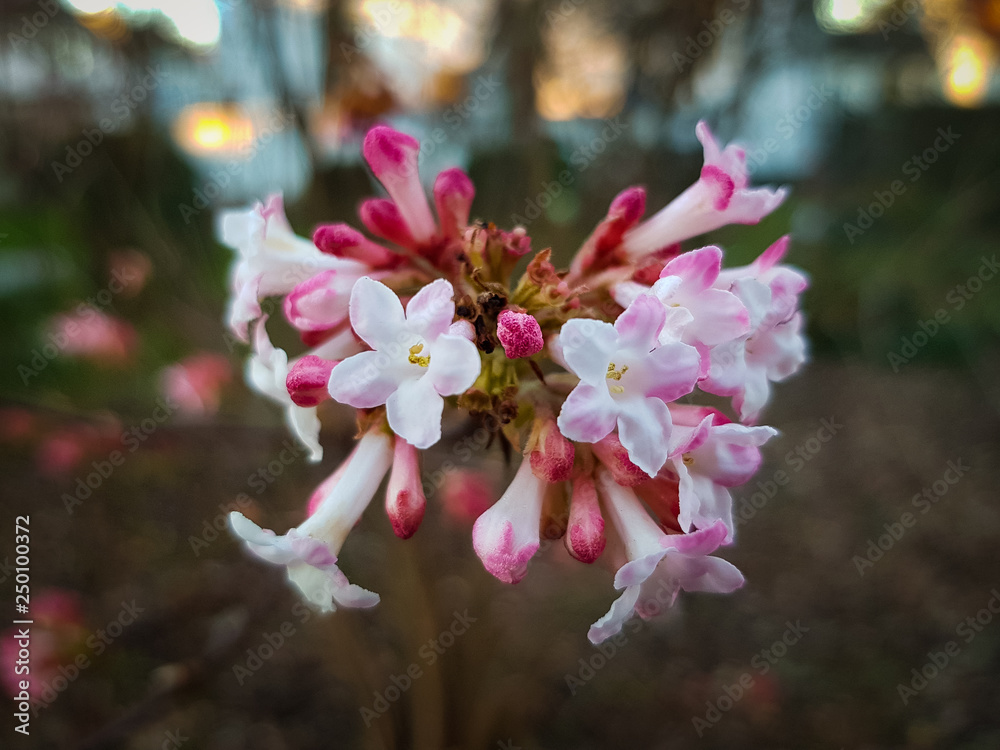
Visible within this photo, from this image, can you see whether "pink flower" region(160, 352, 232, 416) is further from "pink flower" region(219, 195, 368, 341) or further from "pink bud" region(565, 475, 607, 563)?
"pink bud" region(565, 475, 607, 563)

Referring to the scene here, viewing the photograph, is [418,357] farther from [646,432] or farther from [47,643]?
[47,643]

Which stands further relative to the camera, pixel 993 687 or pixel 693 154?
pixel 993 687

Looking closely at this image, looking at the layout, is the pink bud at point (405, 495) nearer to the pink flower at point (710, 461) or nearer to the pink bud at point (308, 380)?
the pink bud at point (308, 380)

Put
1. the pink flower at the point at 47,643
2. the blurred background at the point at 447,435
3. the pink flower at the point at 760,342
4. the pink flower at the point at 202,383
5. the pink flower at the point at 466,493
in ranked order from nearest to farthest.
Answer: the pink flower at the point at 760,342, the blurred background at the point at 447,435, the pink flower at the point at 47,643, the pink flower at the point at 466,493, the pink flower at the point at 202,383

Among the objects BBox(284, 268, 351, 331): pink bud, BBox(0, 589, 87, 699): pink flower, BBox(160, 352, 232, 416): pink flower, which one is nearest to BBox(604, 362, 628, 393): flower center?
BBox(284, 268, 351, 331): pink bud

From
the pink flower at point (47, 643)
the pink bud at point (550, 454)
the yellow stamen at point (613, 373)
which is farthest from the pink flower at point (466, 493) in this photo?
the yellow stamen at point (613, 373)

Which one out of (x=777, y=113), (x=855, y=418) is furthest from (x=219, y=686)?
(x=855, y=418)

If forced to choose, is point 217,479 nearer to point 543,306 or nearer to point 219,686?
point 219,686
